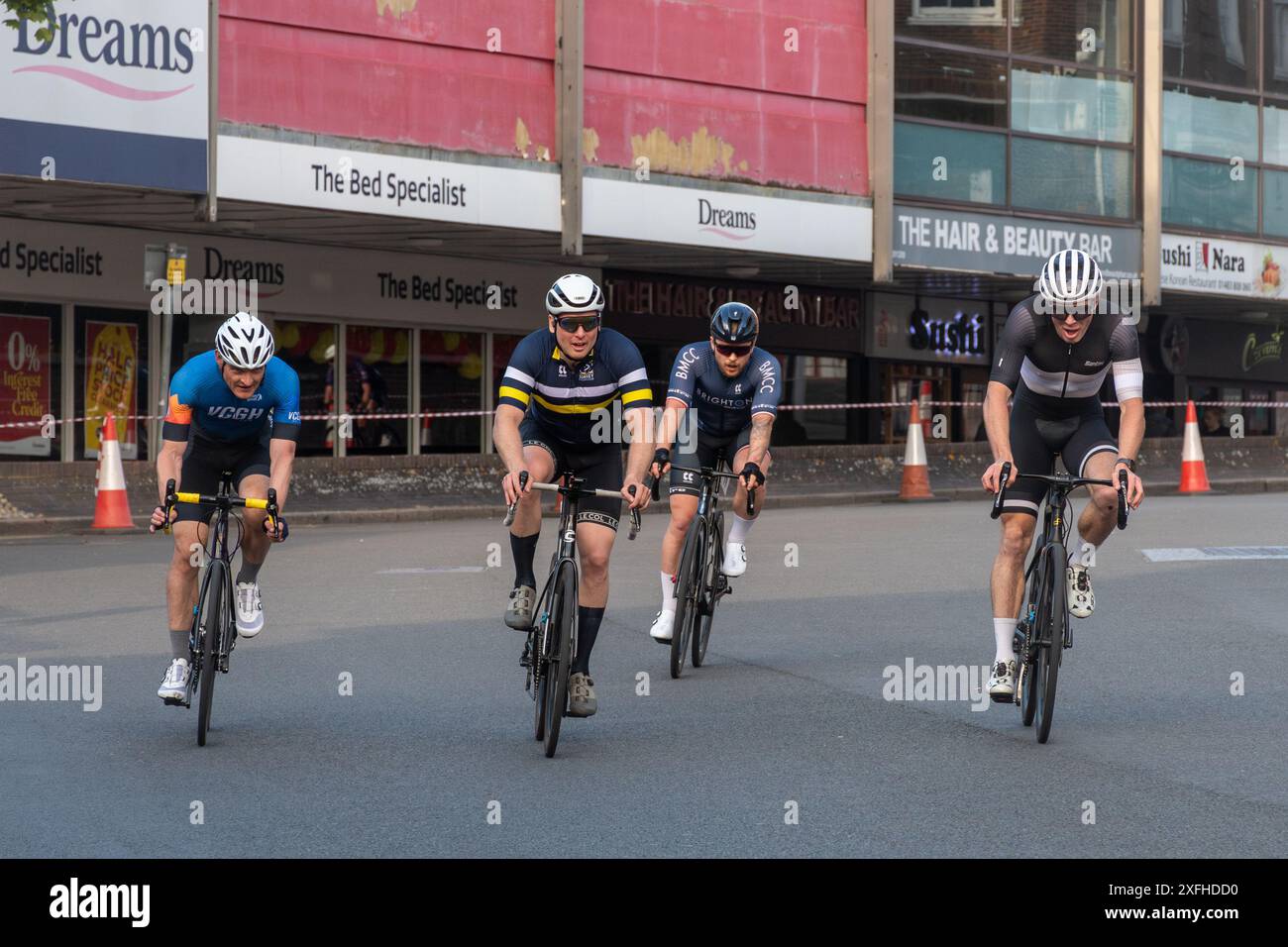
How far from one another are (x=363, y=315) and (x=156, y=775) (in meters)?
21.5

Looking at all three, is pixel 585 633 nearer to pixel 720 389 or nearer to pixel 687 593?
pixel 687 593

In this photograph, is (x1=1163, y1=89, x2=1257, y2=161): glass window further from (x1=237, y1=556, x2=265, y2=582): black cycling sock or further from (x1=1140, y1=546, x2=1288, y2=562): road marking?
(x1=237, y1=556, x2=265, y2=582): black cycling sock

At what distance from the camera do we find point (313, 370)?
2847 centimetres

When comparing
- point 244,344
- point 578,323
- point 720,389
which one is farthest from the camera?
point 720,389

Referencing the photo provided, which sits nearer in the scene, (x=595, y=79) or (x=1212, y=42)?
(x=595, y=79)

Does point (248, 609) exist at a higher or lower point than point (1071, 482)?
lower

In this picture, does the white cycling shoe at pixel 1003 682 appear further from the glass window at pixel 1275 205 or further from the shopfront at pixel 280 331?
the glass window at pixel 1275 205

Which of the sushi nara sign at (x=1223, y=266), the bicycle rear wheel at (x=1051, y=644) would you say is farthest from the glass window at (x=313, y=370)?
the bicycle rear wheel at (x=1051, y=644)

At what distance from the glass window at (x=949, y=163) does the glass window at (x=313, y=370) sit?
9.54 m

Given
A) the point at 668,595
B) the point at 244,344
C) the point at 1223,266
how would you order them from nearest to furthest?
the point at 244,344, the point at 668,595, the point at 1223,266

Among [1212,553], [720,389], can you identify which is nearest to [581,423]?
[720,389]

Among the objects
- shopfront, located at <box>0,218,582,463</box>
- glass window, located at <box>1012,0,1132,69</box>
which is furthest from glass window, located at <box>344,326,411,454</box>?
glass window, located at <box>1012,0,1132,69</box>

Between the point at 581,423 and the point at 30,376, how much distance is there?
18.4 metres

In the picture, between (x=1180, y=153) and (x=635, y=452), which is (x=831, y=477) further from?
(x=635, y=452)
